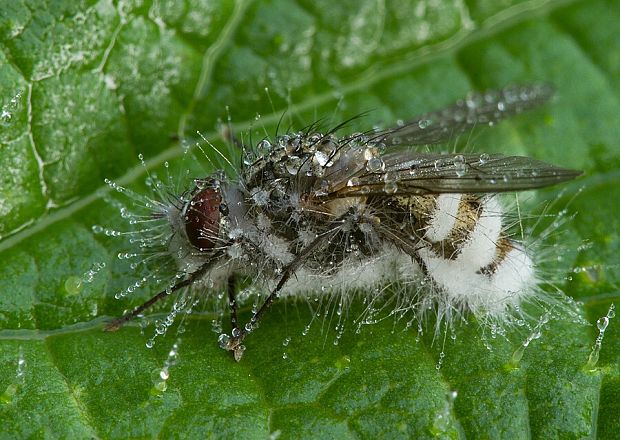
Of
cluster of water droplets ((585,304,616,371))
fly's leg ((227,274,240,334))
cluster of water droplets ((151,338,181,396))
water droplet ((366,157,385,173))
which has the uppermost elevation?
water droplet ((366,157,385,173))

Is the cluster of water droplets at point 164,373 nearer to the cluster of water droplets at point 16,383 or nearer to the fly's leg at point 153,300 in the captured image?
the fly's leg at point 153,300

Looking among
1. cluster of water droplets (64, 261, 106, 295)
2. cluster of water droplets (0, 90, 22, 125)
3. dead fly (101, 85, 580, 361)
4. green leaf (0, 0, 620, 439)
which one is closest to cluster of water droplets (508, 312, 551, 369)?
green leaf (0, 0, 620, 439)

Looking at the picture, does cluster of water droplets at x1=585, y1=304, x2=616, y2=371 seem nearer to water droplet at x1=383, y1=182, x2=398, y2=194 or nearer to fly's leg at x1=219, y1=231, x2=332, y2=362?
water droplet at x1=383, y1=182, x2=398, y2=194

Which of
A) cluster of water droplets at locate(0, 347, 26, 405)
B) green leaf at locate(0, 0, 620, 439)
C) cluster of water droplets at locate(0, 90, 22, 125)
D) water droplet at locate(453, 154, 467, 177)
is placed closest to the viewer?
cluster of water droplets at locate(0, 347, 26, 405)

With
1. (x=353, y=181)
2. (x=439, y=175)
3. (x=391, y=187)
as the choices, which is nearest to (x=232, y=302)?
(x=353, y=181)

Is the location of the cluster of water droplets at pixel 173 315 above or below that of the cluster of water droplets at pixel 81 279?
below

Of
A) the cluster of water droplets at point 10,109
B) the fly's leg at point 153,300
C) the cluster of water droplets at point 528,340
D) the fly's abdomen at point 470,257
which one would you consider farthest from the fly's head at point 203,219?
the cluster of water droplets at point 528,340

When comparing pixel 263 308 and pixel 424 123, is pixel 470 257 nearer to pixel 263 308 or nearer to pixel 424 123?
pixel 424 123

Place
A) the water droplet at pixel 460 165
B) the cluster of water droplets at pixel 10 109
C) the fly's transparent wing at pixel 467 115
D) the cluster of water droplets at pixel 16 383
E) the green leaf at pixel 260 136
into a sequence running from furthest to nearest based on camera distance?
1. the fly's transparent wing at pixel 467 115
2. the cluster of water droplets at pixel 10 109
3. the water droplet at pixel 460 165
4. the green leaf at pixel 260 136
5. the cluster of water droplets at pixel 16 383
